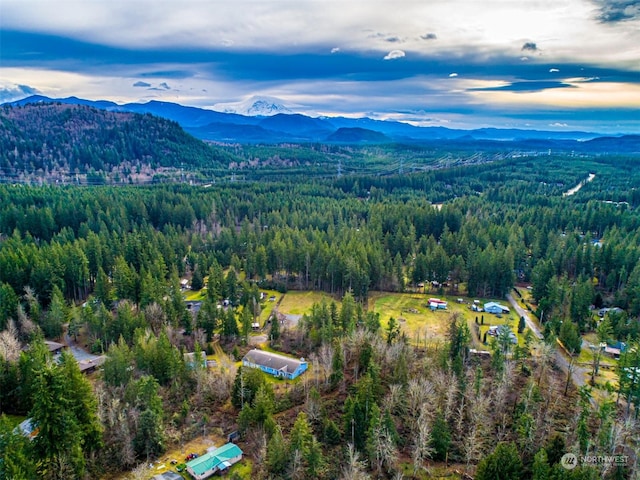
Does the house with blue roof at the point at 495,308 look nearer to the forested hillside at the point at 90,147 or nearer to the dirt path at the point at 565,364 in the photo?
the dirt path at the point at 565,364

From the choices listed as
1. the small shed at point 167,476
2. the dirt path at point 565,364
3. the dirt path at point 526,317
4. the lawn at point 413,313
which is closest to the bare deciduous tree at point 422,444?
the small shed at point 167,476

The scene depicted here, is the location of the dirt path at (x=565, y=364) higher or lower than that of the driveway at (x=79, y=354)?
lower

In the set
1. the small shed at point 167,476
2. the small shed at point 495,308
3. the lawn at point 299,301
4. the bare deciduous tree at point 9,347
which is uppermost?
the bare deciduous tree at point 9,347

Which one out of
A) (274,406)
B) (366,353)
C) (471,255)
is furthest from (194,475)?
(471,255)

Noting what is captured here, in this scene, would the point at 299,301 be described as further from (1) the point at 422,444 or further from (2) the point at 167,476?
(2) the point at 167,476

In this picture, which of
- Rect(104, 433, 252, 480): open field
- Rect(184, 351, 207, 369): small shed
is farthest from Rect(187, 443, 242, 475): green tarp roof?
Rect(184, 351, 207, 369): small shed

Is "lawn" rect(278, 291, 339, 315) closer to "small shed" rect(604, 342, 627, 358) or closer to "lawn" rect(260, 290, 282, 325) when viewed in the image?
"lawn" rect(260, 290, 282, 325)

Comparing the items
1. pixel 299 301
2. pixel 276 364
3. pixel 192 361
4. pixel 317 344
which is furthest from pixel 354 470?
pixel 299 301

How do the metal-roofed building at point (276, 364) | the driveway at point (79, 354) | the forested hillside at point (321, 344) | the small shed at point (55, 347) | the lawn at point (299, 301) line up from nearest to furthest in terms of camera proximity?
the forested hillside at point (321, 344), the metal-roofed building at point (276, 364), the driveway at point (79, 354), the small shed at point (55, 347), the lawn at point (299, 301)
